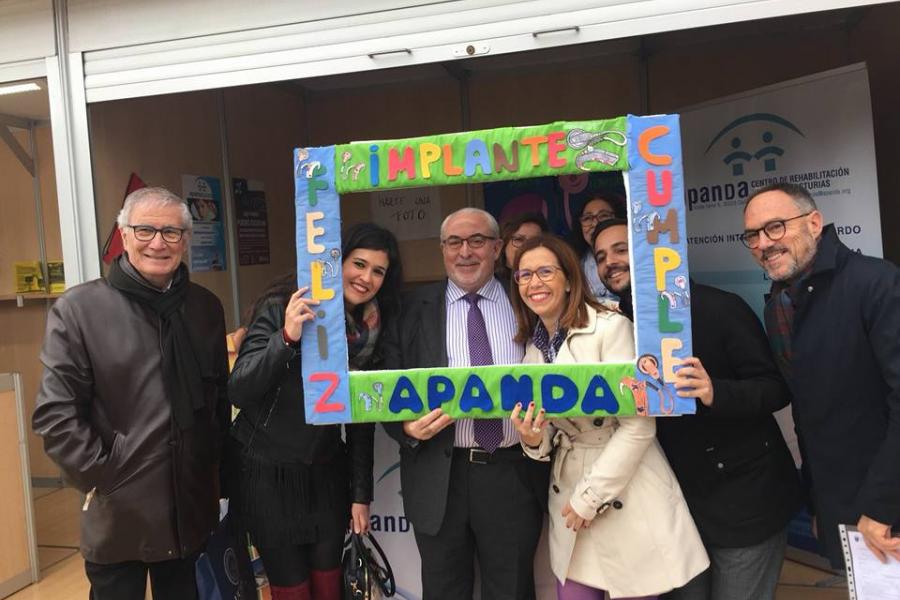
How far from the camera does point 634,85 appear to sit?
449 cm

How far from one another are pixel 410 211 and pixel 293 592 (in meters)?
3.44

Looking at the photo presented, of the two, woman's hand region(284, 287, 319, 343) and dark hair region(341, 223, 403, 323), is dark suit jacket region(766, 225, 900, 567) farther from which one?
woman's hand region(284, 287, 319, 343)

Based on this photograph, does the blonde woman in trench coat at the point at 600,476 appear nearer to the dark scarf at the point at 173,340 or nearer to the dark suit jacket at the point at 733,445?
the dark suit jacket at the point at 733,445

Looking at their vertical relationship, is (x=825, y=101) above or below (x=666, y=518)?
above

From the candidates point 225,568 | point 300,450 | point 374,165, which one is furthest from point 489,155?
point 225,568

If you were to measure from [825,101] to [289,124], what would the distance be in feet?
12.3

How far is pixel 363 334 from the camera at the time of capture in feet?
6.62

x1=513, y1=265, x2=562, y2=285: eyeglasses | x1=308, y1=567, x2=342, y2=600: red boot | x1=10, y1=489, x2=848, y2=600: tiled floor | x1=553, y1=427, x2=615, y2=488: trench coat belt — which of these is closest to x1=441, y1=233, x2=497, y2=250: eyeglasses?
x1=513, y1=265, x2=562, y2=285: eyeglasses

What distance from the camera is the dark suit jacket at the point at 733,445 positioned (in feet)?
6.12

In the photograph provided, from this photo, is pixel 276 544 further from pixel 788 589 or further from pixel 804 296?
pixel 788 589

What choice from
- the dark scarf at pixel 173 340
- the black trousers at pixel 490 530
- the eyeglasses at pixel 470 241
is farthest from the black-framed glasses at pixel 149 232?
the black trousers at pixel 490 530

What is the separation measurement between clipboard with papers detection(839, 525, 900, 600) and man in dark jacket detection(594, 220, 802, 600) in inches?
8.8

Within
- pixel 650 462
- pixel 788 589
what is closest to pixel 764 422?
pixel 650 462

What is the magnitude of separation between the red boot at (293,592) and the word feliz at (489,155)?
4.38ft
